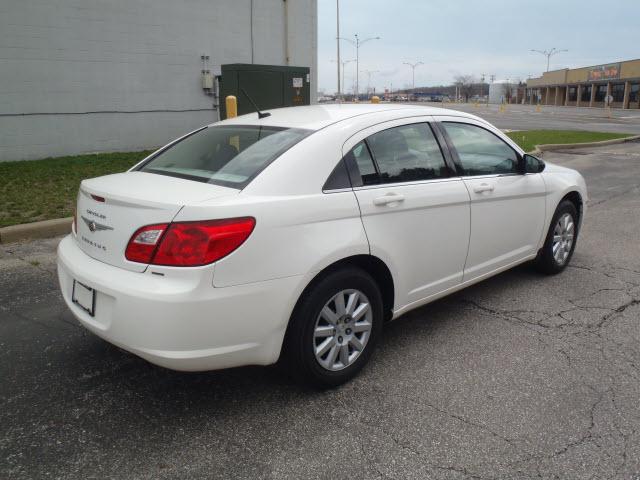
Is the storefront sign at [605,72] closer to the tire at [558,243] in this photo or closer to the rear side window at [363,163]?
the tire at [558,243]

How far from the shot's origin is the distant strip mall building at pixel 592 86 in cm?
6550

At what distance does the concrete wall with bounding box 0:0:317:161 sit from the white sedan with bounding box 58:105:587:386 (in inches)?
353

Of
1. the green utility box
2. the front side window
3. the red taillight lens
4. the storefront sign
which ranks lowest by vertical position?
the red taillight lens

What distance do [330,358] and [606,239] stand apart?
15.3 feet

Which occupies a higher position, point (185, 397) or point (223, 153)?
point (223, 153)

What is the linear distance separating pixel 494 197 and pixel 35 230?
5.00 m

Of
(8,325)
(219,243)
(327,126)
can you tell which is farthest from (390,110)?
(8,325)

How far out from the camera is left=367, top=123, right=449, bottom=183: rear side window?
3348 mm

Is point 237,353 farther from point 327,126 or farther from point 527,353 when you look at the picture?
point 527,353

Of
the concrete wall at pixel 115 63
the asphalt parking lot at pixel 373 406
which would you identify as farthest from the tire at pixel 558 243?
the concrete wall at pixel 115 63

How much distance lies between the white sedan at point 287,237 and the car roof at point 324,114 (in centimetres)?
2

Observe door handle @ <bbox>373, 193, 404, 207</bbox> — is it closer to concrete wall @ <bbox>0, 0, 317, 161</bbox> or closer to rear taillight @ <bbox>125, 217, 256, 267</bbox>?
rear taillight @ <bbox>125, 217, 256, 267</bbox>

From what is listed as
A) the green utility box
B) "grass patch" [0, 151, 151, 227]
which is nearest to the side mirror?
"grass patch" [0, 151, 151, 227]

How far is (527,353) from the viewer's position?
3525 mm
